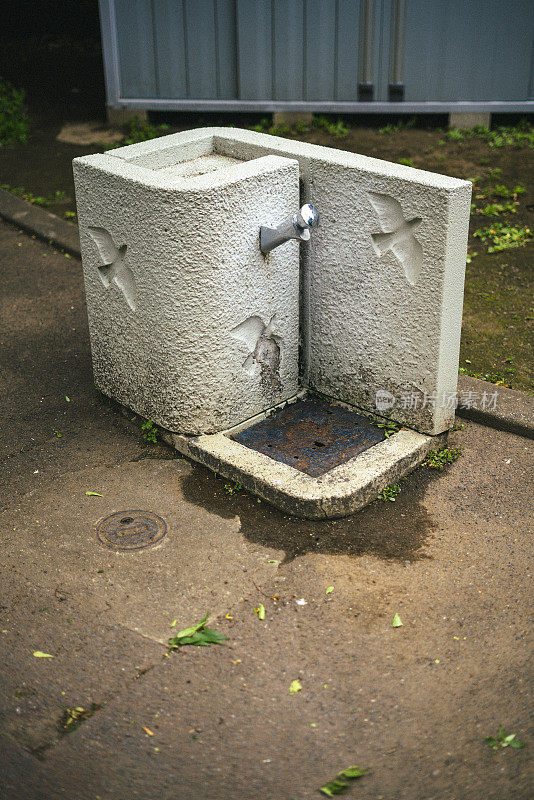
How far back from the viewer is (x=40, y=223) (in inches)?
253

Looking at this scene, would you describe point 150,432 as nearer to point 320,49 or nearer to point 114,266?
point 114,266

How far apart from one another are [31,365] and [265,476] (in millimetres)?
1804

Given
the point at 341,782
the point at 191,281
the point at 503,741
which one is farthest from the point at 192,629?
the point at 191,281

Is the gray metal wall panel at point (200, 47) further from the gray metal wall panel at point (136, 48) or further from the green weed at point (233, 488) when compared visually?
the green weed at point (233, 488)

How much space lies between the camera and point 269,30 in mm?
7406

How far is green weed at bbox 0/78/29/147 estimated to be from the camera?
800cm

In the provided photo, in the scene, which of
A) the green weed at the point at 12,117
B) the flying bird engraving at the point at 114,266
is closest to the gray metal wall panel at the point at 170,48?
the green weed at the point at 12,117

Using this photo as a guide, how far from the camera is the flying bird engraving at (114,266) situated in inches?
155

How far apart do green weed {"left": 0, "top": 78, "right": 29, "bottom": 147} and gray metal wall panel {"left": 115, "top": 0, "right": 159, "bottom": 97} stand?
99 centimetres

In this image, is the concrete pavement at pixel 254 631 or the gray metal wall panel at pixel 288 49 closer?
the concrete pavement at pixel 254 631

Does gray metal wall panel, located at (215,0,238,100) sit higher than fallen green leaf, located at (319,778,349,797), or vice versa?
gray metal wall panel, located at (215,0,238,100)

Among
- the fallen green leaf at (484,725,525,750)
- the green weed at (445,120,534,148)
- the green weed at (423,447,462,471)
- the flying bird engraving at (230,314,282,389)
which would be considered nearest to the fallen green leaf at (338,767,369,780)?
the fallen green leaf at (484,725,525,750)

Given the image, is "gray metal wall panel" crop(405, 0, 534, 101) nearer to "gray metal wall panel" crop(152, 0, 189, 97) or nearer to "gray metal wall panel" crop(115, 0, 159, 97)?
"gray metal wall panel" crop(152, 0, 189, 97)

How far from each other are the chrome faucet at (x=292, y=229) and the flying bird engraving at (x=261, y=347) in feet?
Answer: 1.14
